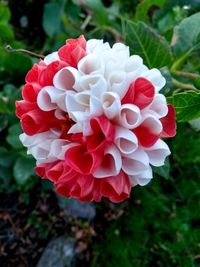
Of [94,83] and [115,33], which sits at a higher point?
[94,83]

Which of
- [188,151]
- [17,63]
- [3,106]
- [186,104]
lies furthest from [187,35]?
[188,151]

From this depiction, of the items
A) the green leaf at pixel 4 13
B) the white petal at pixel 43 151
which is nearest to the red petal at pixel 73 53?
the white petal at pixel 43 151

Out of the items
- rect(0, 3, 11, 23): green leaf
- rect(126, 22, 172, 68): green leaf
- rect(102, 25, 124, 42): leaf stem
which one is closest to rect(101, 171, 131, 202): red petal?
rect(126, 22, 172, 68): green leaf

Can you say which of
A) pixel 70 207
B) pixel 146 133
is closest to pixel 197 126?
pixel 146 133

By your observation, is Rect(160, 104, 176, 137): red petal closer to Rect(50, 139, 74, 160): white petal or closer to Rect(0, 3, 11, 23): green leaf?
Rect(50, 139, 74, 160): white petal

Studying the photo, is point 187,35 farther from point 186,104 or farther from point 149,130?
point 149,130

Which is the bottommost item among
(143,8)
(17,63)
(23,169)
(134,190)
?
(134,190)

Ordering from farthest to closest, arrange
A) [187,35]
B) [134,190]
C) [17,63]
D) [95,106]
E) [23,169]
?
[134,190], [17,63], [23,169], [187,35], [95,106]

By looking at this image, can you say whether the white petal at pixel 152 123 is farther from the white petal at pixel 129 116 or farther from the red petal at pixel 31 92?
the red petal at pixel 31 92
